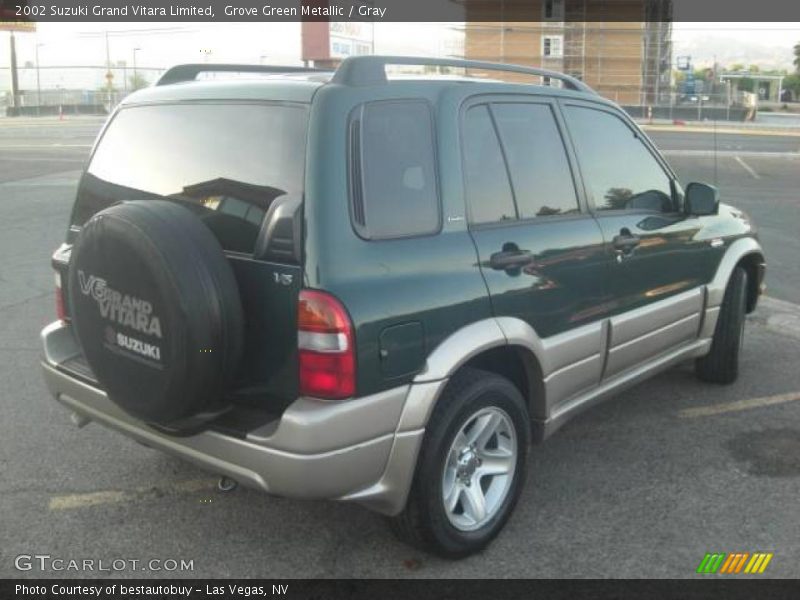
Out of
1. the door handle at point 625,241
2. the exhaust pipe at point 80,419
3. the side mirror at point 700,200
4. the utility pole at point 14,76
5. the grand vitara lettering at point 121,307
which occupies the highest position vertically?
the utility pole at point 14,76

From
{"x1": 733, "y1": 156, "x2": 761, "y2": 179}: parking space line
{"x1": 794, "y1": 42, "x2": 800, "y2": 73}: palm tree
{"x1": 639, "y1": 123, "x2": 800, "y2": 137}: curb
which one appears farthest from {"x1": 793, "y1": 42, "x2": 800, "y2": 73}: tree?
{"x1": 733, "y1": 156, "x2": 761, "y2": 179}: parking space line

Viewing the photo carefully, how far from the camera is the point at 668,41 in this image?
221ft

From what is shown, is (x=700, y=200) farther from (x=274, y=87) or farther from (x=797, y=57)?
(x=797, y=57)

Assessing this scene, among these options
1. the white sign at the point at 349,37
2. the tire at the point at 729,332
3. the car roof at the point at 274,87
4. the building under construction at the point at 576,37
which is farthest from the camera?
the building under construction at the point at 576,37

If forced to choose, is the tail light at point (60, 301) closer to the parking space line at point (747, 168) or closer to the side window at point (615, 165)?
the side window at point (615, 165)

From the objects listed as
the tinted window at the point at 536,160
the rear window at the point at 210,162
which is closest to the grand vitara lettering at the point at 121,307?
the rear window at the point at 210,162

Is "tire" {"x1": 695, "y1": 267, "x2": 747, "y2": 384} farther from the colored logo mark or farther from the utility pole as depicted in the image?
the utility pole

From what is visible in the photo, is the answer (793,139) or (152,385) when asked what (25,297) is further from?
(793,139)

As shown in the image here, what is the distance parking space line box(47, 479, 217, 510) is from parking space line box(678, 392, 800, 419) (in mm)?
2835

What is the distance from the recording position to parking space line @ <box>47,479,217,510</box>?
3.76 m

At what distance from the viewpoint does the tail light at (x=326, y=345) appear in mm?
2773

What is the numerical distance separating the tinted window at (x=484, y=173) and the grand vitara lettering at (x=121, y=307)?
4.27 ft

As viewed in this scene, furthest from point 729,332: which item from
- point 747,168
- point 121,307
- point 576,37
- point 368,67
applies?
point 576,37

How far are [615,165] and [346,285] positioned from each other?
2090mm
